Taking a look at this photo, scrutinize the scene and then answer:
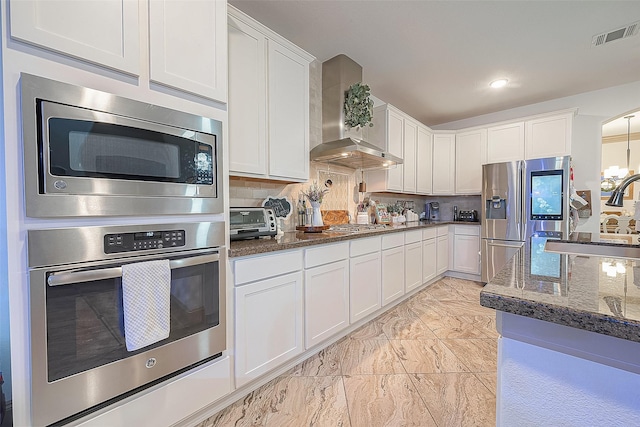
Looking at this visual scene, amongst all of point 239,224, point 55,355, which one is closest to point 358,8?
point 239,224

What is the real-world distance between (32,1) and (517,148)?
4.67m

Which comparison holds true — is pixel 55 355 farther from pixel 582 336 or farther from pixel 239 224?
pixel 582 336

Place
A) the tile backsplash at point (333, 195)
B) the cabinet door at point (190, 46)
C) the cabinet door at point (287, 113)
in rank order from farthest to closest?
1. the tile backsplash at point (333, 195)
2. the cabinet door at point (287, 113)
3. the cabinet door at point (190, 46)

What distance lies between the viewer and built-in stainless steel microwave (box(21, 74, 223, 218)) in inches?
36.5

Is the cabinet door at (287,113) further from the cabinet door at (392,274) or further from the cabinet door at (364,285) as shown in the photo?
the cabinet door at (392,274)

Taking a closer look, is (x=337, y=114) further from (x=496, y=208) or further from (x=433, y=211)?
(x=433, y=211)

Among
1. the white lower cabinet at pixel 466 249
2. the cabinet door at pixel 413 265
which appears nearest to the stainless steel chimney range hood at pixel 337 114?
the cabinet door at pixel 413 265

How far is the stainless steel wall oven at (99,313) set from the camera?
0.94 m

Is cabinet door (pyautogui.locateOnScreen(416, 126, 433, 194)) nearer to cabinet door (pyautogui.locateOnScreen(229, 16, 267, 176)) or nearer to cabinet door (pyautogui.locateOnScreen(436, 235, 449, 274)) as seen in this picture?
A: cabinet door (pyautogui.locateOnScreen(436, 235, 449, 274))

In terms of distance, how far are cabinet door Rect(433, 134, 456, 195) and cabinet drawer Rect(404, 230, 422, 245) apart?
51.9 inches

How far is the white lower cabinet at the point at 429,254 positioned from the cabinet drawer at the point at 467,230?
24.2 inches

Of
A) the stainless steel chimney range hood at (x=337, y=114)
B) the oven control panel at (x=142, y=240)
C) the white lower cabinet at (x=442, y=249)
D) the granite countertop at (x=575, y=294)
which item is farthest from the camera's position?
the white lower cabinet at (x=442, y=249)

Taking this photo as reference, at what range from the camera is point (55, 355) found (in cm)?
96

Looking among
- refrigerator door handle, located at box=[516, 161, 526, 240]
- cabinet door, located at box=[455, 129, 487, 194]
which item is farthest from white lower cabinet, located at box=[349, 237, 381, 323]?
cabinet door, located at box=[455, 129, 487, 194]
